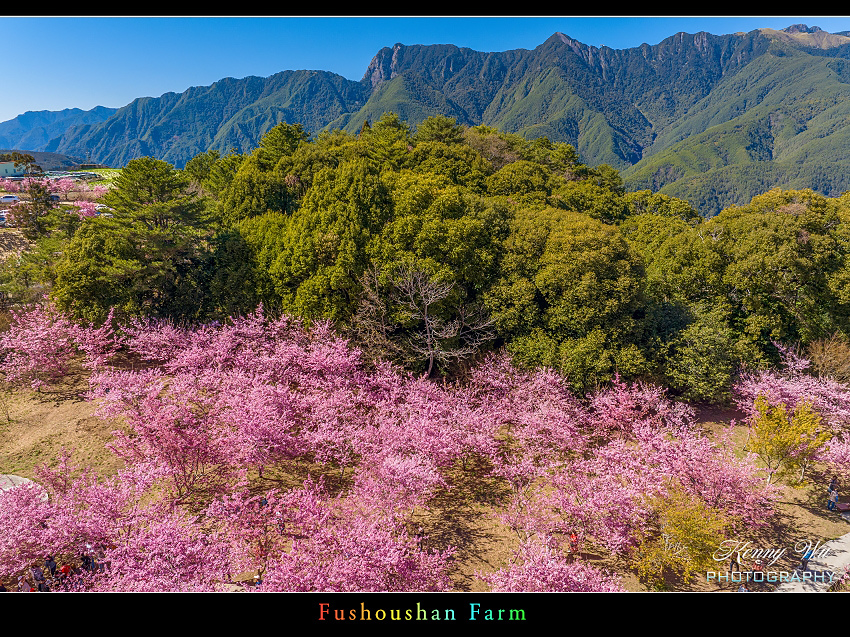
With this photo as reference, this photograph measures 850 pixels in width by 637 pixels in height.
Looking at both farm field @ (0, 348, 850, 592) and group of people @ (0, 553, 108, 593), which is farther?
farm field @ (0, 348, 850, 592)

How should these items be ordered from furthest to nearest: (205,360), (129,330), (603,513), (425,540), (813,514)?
(129,330), (205,360), (813,514), (425,540), (603,513)

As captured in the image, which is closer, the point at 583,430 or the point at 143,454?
the point at 143,454

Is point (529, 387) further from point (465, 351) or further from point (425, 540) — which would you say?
point (425, 540)

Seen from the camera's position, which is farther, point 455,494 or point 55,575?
point 455,494

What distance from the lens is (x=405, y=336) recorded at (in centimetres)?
1845

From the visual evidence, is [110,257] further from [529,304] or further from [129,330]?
[529,304]

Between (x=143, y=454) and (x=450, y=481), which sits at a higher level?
(x=143, y=454)

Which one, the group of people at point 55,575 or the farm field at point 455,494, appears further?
the farm field at point 455,494

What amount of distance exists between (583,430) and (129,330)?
810 inches

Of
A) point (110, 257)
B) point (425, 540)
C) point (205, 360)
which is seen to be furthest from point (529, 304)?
point (110, 257)

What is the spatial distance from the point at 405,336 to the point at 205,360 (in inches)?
341
